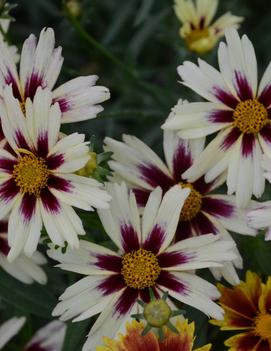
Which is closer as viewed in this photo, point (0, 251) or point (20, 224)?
point (20, 224)

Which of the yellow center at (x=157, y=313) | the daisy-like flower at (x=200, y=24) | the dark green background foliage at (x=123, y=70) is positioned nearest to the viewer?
the yellow center at (x=157, y=313)

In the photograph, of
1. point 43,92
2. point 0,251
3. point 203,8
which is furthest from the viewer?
point 203,8

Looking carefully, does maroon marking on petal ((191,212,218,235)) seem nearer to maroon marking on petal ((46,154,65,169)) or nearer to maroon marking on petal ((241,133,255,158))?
maroon marking on petal ((241,133,255,158))

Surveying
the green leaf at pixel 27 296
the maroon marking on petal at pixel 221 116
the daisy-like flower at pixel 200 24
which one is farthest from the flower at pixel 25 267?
the daisy-like flower at pixel 200 24

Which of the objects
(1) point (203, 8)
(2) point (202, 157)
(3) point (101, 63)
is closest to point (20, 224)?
(2) point (202, 157)

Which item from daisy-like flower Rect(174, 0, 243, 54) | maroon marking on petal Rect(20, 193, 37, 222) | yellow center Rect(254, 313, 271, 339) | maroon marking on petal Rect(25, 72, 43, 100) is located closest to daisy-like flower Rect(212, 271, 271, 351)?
yellow center Rect(254, 313, 271, 339)

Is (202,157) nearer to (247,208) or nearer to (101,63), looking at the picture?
(247,208)

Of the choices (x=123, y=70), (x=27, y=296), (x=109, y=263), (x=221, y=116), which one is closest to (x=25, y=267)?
(x=27, y=296)

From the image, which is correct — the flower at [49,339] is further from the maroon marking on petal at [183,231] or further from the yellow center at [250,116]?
the yellow center at [250,116]
